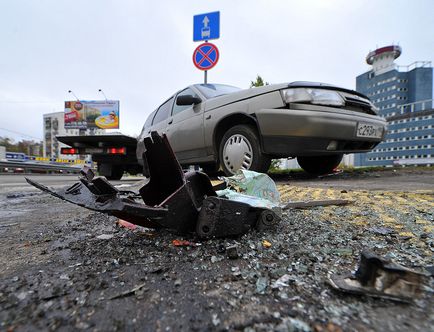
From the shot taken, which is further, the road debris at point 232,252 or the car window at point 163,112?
the car window at point 163,112

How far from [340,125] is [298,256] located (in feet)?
8.22

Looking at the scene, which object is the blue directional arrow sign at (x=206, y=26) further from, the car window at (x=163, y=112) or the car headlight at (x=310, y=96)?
the car headlight at (x=310, y=96)

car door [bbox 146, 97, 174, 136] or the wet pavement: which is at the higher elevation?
car door [bbox 146, 97, 174, 136]

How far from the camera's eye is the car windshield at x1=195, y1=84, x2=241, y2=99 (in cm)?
411

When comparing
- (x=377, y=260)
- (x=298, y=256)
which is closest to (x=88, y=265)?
(x=298, y=256)

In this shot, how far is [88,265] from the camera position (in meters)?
0.87

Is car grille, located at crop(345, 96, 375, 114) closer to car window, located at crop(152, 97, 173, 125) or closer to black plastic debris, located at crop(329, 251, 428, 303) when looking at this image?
black plastic debris, located at crop(329, 251, 428, 303)

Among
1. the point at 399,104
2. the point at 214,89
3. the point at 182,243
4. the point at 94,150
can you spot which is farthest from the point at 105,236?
the point at 399,104

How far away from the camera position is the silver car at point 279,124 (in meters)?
2.98

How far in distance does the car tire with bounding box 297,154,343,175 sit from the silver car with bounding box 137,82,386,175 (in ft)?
2.46

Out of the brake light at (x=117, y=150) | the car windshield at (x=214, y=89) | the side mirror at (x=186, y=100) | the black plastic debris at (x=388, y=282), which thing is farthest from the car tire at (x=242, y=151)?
the brake light at (x=117, y=150)

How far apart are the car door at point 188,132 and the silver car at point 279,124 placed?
0.05 feet

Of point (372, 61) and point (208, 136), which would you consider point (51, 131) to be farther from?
point (372, 61)

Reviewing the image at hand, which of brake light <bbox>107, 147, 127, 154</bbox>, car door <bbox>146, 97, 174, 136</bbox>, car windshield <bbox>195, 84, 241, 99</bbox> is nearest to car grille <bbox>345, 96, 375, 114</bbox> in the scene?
car windshield <bbox>195, 84, 241, 99</bbox>
